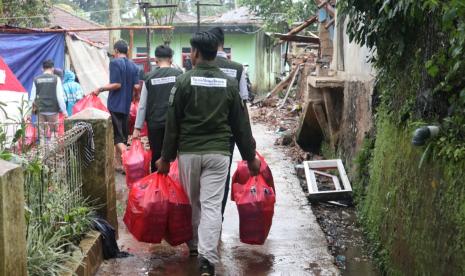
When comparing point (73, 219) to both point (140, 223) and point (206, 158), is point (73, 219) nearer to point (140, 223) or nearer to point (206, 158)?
point (140, 223)

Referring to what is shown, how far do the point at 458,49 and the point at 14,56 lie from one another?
9534mm

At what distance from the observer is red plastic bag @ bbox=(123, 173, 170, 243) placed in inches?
186

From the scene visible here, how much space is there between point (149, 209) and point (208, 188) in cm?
51

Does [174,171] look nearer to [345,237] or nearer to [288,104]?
[345,237]

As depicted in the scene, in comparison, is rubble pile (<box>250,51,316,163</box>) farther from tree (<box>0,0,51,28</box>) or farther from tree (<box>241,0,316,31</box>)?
tree (<box>0,0,51,28</box>)

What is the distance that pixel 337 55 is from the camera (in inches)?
387

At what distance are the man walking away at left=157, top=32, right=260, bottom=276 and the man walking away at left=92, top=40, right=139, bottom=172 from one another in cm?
331

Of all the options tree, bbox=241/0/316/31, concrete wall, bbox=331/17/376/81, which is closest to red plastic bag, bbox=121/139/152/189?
concrete wall, bbox=331/17/376/81

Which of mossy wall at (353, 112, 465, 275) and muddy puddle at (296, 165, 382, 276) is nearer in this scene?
mossy wall at (353, 112, 465, 275)

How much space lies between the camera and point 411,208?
431 cm

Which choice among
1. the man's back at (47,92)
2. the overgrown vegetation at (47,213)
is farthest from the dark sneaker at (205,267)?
the man's back at (47,92)

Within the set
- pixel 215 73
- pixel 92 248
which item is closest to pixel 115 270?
pixel 92 248

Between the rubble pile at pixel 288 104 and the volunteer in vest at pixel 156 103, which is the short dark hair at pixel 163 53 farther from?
the rubble pile at pixel 288 104

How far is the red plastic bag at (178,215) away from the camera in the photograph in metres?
4.77
